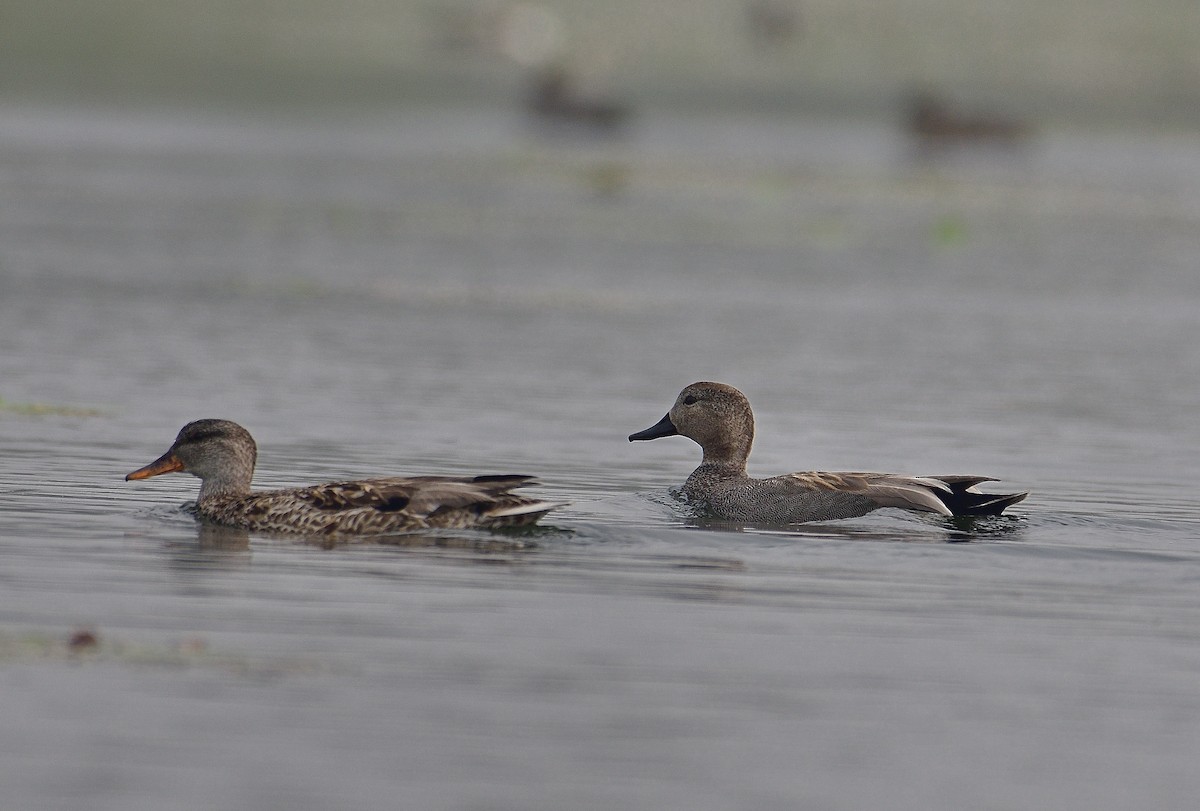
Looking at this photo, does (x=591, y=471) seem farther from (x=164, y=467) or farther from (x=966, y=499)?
(x=164, y=467)

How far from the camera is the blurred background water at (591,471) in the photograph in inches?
321

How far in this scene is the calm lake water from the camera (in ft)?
26.5

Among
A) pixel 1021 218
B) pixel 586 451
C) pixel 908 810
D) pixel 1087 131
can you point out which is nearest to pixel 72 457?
pixel 586 451

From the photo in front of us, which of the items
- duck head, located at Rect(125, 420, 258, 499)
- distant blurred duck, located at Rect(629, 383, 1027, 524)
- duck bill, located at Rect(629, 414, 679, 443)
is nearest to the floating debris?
duck head, located at Rect(125, 420, 258, 499)

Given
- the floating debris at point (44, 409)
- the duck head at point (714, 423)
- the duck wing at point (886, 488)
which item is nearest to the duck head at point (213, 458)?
the duck head at point (714, 423)

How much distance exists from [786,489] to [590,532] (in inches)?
53.3

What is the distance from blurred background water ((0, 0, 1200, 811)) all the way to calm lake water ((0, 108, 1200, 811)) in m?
0.04

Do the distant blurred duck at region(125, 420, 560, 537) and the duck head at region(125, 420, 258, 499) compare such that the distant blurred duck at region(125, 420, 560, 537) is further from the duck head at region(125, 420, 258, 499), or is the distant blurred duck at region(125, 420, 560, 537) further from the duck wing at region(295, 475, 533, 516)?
the duck head at region(125, 420, 258, 499)

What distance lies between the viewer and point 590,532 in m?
12.5

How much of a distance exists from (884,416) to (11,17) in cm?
5764

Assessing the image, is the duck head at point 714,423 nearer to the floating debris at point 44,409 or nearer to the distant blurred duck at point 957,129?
the floating debris at point 44,409

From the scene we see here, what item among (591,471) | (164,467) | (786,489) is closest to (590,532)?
(786,489)

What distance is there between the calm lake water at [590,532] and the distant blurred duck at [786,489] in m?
0.18

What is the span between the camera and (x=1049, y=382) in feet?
70.7
